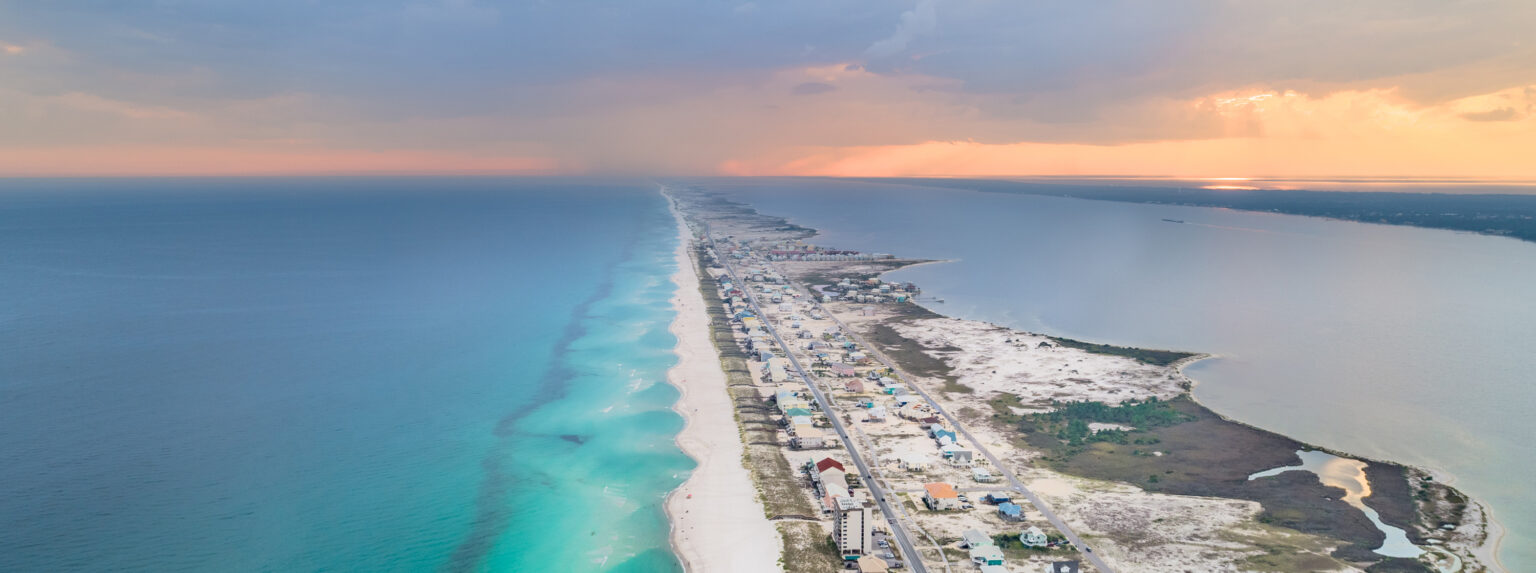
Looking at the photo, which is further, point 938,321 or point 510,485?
point 938,321

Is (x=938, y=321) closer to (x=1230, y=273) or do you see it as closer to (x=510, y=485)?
(x=510, y=485)

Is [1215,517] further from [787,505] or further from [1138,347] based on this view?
[1138,347]

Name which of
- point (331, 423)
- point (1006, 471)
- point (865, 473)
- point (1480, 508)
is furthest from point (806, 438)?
point (1480, 508)

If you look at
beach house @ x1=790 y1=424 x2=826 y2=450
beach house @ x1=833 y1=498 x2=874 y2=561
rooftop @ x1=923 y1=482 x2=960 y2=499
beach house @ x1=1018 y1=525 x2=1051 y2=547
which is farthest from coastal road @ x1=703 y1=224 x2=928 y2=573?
beach house @ x1=1018 y1=525 x2=1051 y2=547

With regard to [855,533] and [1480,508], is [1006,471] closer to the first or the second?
[855,533]

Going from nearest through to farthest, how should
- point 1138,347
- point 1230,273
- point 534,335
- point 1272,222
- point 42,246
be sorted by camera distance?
1. point 1138,347
2. point 534,335
3. point 1230,273
4. point 42,246
5. point 1272,222

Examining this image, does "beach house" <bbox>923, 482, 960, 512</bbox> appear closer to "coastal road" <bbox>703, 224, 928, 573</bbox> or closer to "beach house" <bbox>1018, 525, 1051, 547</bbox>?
"coastal road" <bbox>703, 224, 928, 573</bbox>

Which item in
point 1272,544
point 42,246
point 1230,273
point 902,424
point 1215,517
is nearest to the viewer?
point 1272,544

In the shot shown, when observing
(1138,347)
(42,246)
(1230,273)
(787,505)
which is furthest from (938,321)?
(42,246)
